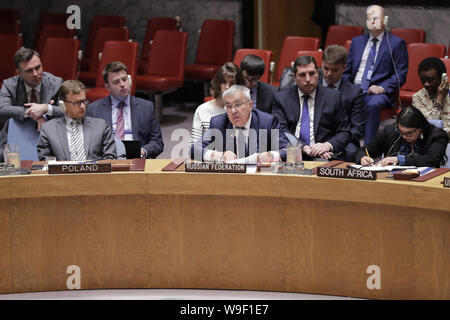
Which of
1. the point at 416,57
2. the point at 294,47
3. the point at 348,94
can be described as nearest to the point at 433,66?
the point at 348,94

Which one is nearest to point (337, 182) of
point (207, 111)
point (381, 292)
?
point (381, 292)

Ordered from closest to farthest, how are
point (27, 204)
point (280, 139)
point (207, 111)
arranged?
point (27, 204)
point (280, 139)
point (207, 111)

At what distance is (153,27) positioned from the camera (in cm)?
854

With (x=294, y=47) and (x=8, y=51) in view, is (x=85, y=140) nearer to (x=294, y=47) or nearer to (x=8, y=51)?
(x=294, y=47)

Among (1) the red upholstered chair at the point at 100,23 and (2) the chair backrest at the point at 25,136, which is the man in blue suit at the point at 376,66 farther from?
(1) the red upholstered chair at the point at 100,23

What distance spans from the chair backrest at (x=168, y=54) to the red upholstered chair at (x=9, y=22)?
2.07 meters

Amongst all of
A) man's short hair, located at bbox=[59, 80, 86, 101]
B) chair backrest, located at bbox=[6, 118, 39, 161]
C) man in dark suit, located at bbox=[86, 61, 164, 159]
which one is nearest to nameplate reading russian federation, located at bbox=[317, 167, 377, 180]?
man's short hair, located at bbox=[59, 80, 86, 101]

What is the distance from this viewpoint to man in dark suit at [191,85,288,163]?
3.83 meters

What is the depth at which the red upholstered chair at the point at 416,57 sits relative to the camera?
239 inches

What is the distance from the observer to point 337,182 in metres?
3.34

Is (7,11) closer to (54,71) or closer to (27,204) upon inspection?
(54,71)

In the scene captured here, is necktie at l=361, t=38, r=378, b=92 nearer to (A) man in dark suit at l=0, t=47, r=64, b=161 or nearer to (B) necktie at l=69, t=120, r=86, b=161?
(A) man in dark suit at l=0, t=47, r=64, b=161

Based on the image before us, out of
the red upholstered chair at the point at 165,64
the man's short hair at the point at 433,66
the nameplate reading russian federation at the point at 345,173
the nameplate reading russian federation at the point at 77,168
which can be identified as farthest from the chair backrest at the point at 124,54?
the nameplate reading russian federation at the point at 345,173

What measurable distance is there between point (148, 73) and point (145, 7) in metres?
1.76
